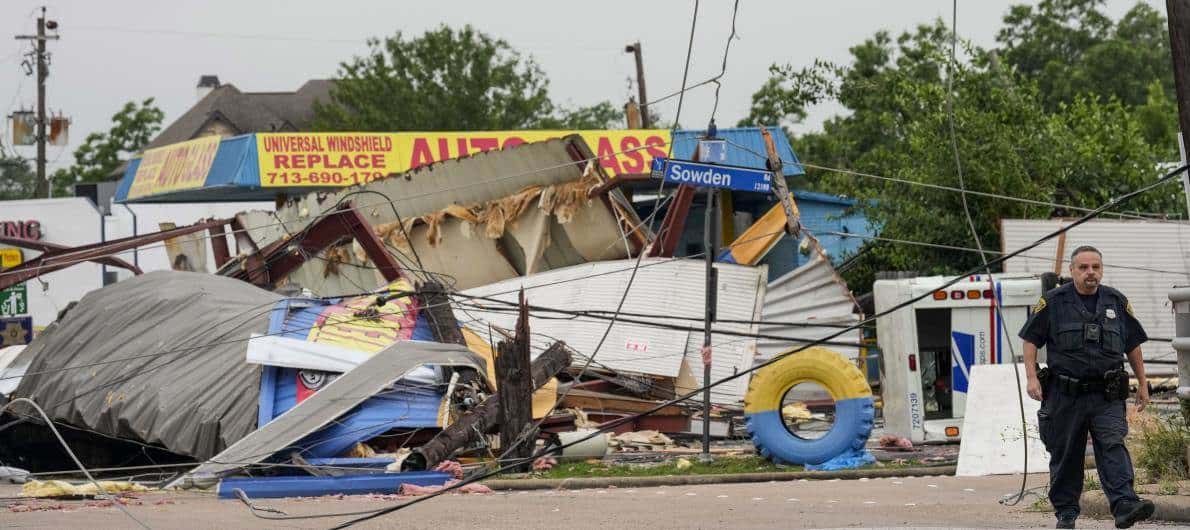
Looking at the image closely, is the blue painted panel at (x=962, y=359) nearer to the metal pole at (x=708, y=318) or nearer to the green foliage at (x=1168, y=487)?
the metal pole at (x=708, y=318)

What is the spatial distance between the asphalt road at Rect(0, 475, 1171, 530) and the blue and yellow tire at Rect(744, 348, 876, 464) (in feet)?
4.17

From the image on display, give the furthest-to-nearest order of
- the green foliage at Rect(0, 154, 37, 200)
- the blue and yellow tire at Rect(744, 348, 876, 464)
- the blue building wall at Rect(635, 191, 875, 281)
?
the green foliage at Rect(0, 154, 37, 200)
the blue building wall at Rect(635, 191, 875, 281)
the blue and yellow tire at Rect(744, 348, 876, 464)

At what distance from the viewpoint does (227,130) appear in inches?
3184

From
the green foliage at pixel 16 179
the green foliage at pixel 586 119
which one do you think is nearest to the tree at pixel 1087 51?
the green foliage at pixel 586 119

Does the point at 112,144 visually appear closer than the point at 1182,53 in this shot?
No

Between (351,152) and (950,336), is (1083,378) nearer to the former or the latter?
(950,336)

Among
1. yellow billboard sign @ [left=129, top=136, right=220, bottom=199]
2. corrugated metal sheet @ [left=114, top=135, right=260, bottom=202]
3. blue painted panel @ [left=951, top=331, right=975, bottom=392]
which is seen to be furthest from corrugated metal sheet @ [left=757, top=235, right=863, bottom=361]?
yellow billboard sign @ [left=129, top=136, right=220, bottom=199]

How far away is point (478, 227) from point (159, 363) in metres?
8.30

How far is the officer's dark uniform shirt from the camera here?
805 centimetres

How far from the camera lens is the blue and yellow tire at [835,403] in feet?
47.4

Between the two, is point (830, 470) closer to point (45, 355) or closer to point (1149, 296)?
point (1149, 296)

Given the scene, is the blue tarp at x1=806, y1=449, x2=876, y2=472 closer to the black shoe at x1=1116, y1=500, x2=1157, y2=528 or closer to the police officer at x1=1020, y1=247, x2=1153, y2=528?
the police officer at x1=1020, y1=247, x2=1153, y2=528

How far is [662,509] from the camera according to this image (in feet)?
35.1

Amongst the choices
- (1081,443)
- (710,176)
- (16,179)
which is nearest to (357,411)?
(710,176)
